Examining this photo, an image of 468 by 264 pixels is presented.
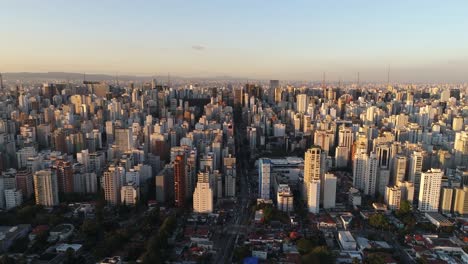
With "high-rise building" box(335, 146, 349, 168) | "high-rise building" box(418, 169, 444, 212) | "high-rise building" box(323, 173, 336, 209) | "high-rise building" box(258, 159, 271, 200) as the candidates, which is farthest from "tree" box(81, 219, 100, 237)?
"high-rise building" box(335, 146, 349, 168)

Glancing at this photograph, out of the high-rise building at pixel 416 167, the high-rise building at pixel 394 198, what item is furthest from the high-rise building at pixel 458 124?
the high-rise building at pixel 394 198

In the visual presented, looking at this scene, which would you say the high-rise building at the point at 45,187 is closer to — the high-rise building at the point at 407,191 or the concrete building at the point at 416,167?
the high-rise building at the point at 407,191

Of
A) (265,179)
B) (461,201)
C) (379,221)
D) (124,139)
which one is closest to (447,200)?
(461,201)

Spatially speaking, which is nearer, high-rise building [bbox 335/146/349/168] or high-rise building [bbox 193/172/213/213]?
high-rise building [bbox 193/172/213/213]

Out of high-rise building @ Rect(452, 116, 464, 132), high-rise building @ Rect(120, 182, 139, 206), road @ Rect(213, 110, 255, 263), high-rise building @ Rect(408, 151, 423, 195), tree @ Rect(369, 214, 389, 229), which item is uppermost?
high-rise building @ Rect(452, 116, 464, 132)

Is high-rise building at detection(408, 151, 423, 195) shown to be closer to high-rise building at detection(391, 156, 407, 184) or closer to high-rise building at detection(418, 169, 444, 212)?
high-rise building at detection(391, 156, 407, 184)

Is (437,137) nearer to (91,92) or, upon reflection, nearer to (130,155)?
(130,155)

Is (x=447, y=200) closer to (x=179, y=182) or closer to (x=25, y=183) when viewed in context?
(x=179, y=182)

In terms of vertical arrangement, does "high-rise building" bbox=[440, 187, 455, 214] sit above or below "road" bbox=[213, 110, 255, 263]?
above
